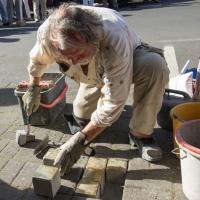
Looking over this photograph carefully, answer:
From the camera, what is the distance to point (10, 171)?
329 centimetres

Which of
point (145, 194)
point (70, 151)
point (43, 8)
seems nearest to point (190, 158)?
point (145, 194)

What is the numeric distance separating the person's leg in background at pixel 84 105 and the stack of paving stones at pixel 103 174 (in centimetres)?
19

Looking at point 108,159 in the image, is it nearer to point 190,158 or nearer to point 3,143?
point 190,158

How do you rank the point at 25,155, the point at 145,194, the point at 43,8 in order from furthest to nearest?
1. the point at 43,8
2. the point at 25,155
3. the point at 145,194

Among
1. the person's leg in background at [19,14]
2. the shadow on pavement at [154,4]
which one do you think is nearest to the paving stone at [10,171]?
the person's leg in background at [19,14]

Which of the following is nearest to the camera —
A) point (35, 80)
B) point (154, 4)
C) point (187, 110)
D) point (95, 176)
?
point (95, 176)

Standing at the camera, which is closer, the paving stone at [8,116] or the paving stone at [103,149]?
the paving stone at [103,149]

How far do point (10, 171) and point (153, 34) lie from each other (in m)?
5.57

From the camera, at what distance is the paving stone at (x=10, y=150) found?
3.56 meters

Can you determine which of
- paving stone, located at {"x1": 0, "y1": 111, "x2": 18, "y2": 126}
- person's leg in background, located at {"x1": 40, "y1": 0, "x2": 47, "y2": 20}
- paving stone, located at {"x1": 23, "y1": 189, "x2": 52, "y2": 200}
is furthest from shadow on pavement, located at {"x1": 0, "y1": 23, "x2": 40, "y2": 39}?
paving stone, located at {"x1": 23, "y1": 189, "x2": 52, "y2": 200}

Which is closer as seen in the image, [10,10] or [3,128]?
[3,128]

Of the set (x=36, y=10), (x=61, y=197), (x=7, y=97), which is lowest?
(x=36, y=10)

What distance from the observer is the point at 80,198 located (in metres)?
2.90

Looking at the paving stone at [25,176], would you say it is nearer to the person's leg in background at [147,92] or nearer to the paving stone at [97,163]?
the paving stone at [97,163]
